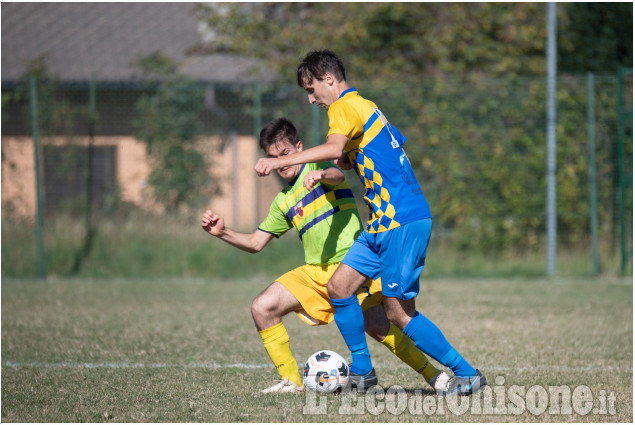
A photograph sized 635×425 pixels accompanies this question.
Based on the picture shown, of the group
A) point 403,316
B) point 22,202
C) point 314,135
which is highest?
point 314,135

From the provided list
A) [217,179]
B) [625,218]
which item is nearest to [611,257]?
[625,218]

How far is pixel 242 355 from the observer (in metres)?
6.00

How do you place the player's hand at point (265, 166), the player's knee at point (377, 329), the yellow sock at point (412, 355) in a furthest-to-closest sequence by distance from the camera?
the player's knee at point (377, 329) < the yellow sock at point (412, 355) < the player's hand at point (265, 166)

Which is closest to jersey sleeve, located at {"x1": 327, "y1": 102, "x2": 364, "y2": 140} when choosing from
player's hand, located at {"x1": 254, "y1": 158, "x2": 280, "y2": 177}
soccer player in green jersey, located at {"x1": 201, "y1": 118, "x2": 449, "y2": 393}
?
player's hand, located at {"x1": 254, "y1": 158, "x2": 280, "y2": 177}

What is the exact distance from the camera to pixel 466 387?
4.57 meters

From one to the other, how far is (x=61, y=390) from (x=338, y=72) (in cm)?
246

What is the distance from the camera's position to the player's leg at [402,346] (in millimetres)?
4723

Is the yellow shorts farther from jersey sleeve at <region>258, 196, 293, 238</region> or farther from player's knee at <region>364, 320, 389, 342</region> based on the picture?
jersey sleeve at <region>258, 196, 293, 238</region>

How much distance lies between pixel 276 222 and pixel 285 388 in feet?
3.35

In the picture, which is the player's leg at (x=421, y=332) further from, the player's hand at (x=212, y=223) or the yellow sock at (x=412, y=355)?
the player's hand at (x=212, y=223)

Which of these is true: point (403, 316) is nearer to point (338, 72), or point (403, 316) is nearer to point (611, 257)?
point (338, 72)

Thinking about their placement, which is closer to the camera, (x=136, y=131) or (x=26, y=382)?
(x=26, y=382)

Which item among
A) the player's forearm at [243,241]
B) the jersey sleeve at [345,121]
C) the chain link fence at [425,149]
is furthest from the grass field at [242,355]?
the chain link fence at [425,149]

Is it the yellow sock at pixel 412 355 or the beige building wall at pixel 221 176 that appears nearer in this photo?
the yellow sock at pixel 412 355
